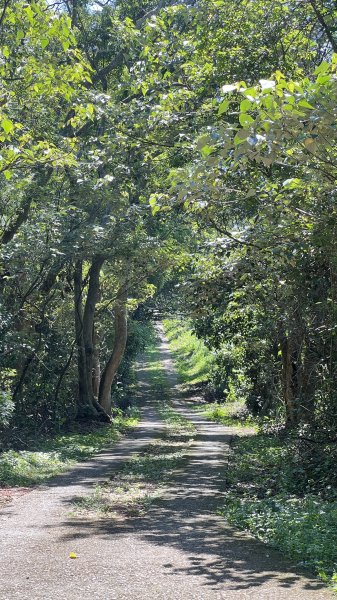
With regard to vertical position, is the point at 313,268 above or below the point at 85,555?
above

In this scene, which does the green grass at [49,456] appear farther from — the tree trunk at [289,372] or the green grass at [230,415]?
the green grass at [230,415]

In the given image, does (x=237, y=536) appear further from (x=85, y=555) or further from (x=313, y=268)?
(x=313, y=268)

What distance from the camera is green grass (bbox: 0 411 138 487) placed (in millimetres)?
14695

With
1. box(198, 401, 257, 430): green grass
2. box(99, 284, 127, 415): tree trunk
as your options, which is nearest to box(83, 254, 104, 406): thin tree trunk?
box(99, 284, 127, 415): tree trunk

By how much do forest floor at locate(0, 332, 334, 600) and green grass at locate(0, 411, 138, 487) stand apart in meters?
0.59

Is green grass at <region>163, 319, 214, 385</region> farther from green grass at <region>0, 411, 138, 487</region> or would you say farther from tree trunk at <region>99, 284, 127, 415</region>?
green grass at <region>0, 411, 138, 487</region>

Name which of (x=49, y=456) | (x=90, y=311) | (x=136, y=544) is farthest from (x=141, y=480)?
(x=90, y=311)

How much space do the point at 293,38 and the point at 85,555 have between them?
997 cm

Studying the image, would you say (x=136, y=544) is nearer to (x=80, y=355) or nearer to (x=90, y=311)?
(x=80, y=355)

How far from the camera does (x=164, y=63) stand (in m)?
14.3

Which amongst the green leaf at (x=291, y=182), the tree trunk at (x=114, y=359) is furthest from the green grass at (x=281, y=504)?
the tree trunk at (x=114, y=359)

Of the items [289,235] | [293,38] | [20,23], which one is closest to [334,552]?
[289,235]

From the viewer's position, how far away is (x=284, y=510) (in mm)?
9953

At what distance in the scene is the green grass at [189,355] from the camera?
2137 inches
